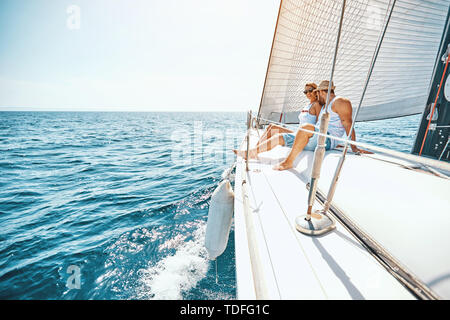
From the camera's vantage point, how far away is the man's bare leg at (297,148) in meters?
2.41

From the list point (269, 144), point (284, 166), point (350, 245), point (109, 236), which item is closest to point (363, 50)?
point (269, 144)

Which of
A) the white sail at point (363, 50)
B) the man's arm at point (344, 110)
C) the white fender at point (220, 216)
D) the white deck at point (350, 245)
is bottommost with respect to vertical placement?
the white fender at point (220, 216)

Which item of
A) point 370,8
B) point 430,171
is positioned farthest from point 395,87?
point 430,171

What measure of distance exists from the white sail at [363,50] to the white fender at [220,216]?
3637 mm

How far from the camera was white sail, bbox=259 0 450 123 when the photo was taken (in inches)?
129

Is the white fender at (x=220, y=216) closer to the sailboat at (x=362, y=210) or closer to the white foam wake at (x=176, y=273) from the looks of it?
the sailboat at (x=362, y=210)

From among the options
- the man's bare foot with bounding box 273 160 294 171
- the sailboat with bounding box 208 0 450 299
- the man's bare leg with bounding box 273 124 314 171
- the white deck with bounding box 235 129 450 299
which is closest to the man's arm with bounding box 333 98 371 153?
the man's bare leg with bounding box 273 124 314 171

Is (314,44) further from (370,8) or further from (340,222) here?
(340,222)

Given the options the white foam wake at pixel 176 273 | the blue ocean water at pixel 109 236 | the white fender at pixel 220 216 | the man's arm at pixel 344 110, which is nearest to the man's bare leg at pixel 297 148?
the man's arm at pixel 344 110

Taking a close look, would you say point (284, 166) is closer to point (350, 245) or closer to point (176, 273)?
point (350, 245)

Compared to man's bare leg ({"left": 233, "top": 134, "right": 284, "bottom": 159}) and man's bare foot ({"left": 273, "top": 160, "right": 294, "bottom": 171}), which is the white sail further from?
man's bare foot ({"left": 273, "top": 160, "right": 294, "bottom": 171})

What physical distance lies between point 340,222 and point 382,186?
1.20 ft

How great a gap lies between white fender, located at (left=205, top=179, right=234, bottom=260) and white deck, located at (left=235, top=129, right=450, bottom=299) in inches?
11.5
